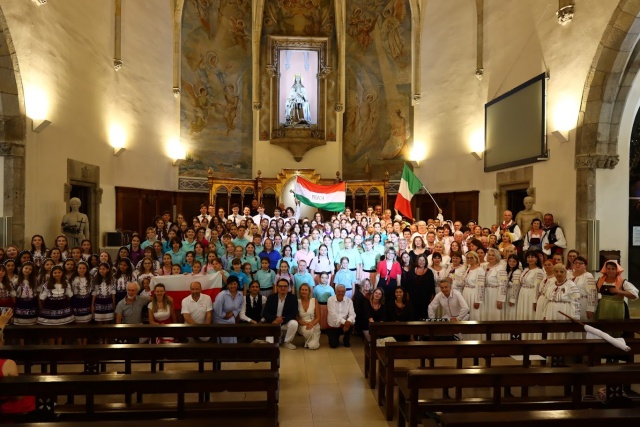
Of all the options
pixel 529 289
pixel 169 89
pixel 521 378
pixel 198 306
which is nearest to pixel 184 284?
pixel 198 306

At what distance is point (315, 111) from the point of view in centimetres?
1781

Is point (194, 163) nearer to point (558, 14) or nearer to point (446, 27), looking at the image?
point (446, 27)

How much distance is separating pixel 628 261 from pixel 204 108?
13500mm

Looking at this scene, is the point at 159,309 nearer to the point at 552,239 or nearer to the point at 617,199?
the point at 552,239

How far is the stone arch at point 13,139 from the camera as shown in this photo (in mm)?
8406

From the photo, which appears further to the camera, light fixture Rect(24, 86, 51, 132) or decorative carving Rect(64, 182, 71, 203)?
decorative carving Rect(64, 182, 71, 203)

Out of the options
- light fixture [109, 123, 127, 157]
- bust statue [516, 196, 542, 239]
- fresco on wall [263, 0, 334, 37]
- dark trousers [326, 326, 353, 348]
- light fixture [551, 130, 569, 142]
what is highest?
fresco on wall [263, 0, 334, 37]

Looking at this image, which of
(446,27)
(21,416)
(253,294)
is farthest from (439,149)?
(21,416)

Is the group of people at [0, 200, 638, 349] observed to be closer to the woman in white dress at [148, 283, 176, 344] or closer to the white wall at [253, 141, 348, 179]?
the woman in white dress at [148, 283, 176, 344]

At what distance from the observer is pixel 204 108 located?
16.5 m

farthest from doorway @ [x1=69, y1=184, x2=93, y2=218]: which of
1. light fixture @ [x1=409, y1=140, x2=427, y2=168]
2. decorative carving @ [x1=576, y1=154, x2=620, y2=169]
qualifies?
decorative carving @ [x1=576, y1=154, x2=620, y2=169]

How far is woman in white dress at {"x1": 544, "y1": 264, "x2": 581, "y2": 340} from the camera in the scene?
19.4 feet

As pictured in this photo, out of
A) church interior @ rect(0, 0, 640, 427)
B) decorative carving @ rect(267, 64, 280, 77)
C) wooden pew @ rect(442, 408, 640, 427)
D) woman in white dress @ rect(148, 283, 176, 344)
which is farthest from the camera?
decorative carving @ rect(267, 64, 280, 77)

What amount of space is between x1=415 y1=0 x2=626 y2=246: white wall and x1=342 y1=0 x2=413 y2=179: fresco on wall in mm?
876
